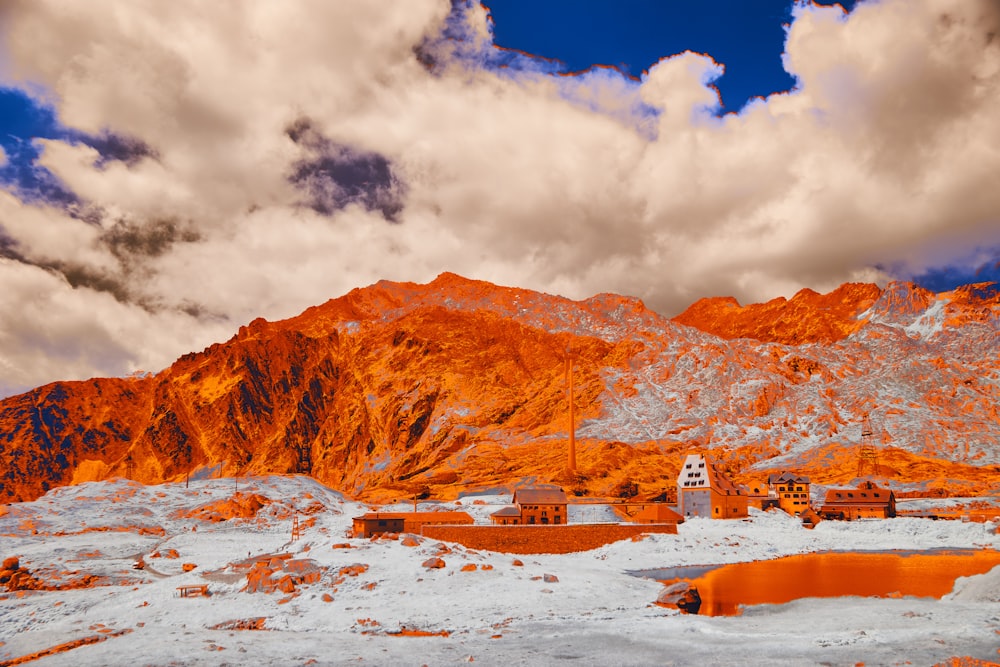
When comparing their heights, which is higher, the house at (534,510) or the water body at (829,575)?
the house at (534,510)

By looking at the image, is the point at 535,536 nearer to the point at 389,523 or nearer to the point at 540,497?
the point at 540,497

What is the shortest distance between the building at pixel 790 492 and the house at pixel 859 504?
10.9ft

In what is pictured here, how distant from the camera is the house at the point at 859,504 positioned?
11244 cm

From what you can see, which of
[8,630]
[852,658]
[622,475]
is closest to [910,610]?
[852,658]

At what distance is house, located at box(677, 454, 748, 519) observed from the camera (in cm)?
10081

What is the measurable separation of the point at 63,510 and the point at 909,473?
162498 millimetres

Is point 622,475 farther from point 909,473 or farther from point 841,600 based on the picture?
point 841,600

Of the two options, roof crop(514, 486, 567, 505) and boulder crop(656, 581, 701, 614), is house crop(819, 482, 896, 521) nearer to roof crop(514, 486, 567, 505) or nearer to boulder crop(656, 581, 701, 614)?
roof crop(514, 486, 567, 505)

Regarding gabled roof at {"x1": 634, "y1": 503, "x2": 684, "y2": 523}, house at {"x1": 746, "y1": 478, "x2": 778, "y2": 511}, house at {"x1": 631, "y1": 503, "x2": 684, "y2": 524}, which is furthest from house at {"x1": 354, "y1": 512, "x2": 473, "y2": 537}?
house at {"x1": 746, "y1": 478, "x2": 778, "y2": 511}

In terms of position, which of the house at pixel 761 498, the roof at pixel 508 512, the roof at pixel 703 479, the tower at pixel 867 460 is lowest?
the roof at pixel 508 512

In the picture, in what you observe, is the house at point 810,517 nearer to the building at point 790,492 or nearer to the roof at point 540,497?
the building at point 790,492

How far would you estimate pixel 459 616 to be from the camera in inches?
1788

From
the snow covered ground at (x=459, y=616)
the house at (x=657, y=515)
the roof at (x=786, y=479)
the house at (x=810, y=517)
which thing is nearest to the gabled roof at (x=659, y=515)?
the house at (x=657, y=515)

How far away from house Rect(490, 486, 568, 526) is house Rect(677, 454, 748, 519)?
2407 centimetres
